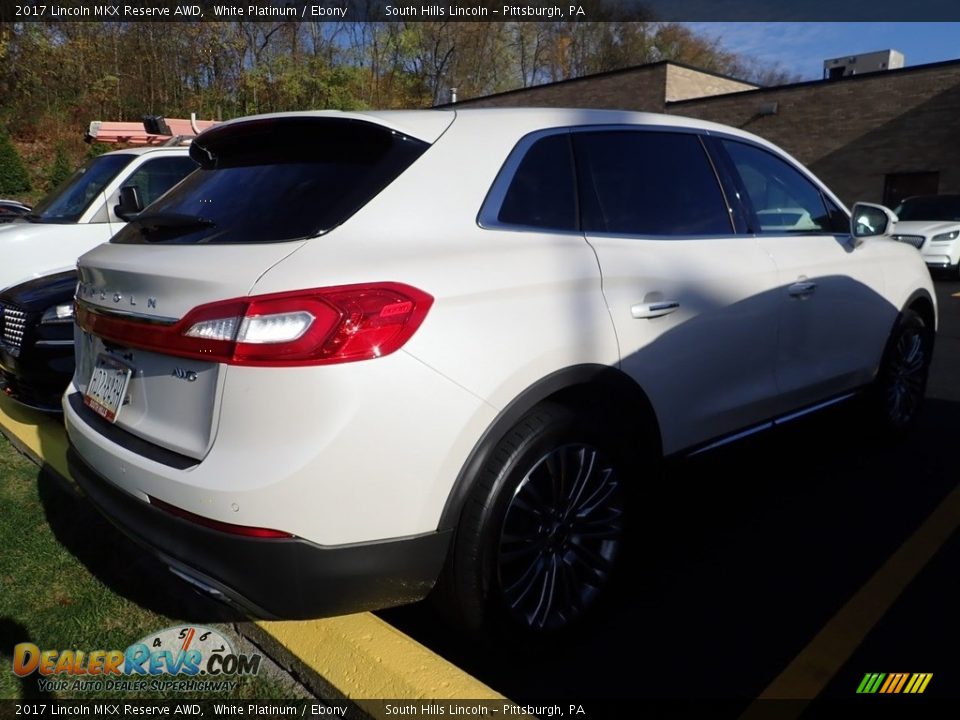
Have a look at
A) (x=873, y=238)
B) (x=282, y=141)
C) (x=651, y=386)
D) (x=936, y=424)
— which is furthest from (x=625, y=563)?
(x=936, y=424)

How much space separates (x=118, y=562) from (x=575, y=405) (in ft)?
6.62

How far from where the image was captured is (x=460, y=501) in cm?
205

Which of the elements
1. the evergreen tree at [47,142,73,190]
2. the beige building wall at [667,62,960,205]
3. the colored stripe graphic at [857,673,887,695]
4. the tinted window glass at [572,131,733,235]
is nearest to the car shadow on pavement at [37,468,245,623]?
the tinted window glass at [572,131,733,235]

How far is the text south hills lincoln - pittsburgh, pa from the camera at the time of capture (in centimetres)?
3116

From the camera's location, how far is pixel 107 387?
2369 millimetres

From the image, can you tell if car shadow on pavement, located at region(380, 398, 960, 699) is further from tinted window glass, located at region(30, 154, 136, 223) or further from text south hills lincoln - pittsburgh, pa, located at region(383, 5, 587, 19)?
text south hills lincoln - pittsburgh, pa, located at region(383, 5, 587, 19)

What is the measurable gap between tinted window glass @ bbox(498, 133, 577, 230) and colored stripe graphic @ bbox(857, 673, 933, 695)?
1.73 meters

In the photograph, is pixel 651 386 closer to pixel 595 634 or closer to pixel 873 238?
pixel 595 634

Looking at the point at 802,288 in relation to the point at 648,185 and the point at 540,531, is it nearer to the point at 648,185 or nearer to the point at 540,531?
the point at 648,185

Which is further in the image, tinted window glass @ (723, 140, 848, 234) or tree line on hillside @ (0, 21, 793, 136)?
tree line on hillside @ (0, 21, 793, 136)

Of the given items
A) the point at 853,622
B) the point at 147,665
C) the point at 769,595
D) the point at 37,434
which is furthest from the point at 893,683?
the point at 37,434

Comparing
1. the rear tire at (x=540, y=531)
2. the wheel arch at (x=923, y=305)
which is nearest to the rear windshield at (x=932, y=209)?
the wheel arch at (x=923, y=305)

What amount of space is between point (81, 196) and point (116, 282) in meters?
4.81

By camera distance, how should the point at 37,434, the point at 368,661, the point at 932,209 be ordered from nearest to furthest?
1. the point at 368,661
2. the point at 37,434
3. the point at 932,209
